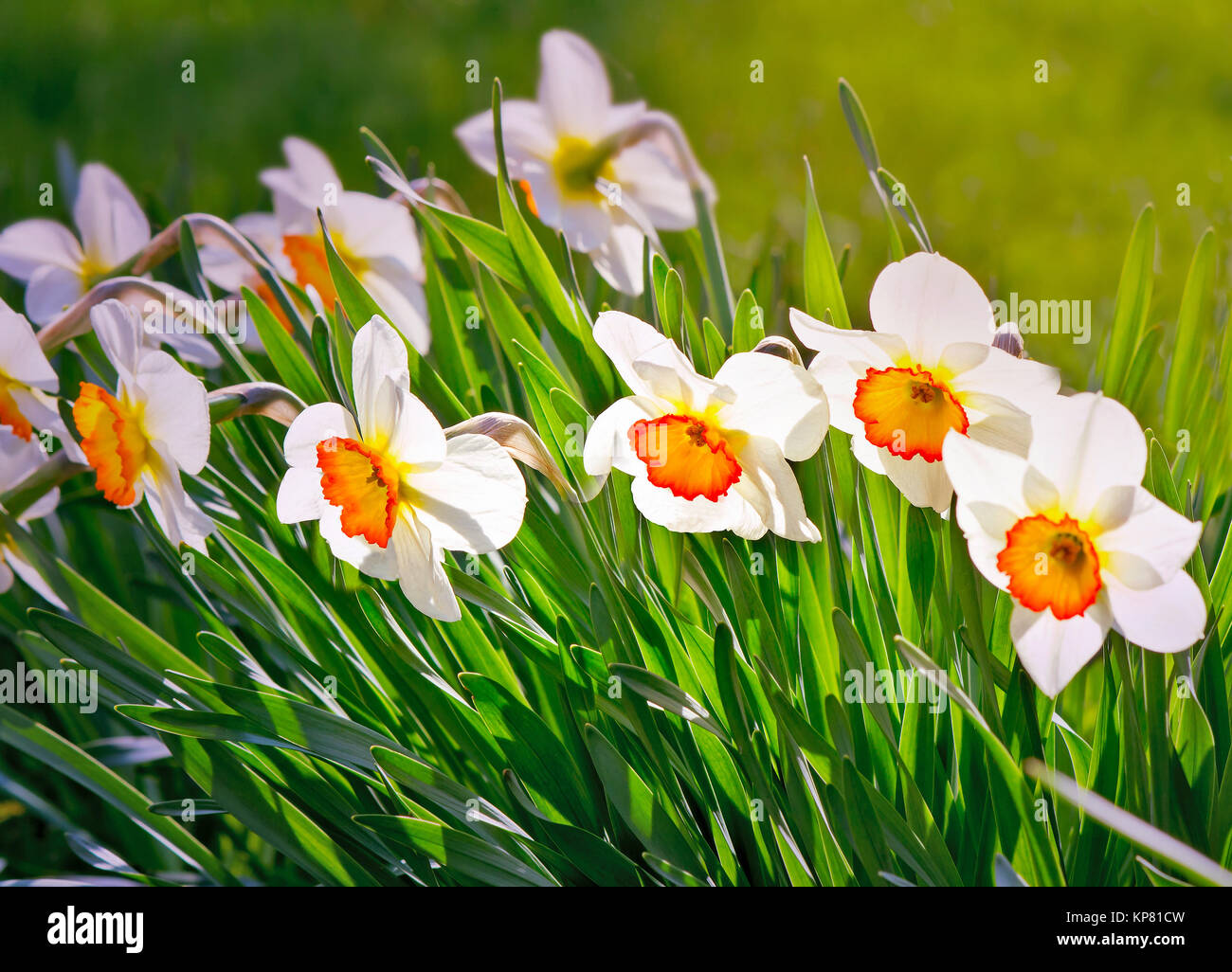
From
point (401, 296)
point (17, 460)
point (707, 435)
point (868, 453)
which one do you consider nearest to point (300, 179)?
point (401, 296)

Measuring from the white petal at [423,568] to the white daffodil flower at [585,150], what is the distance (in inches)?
11.4

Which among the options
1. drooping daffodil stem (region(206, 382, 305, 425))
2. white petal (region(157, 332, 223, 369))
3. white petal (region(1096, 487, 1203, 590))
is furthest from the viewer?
white petal (region(157, 332, 223, 369))

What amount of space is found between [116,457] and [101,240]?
25 cm

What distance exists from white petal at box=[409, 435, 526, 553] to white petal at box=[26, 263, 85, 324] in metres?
0.46

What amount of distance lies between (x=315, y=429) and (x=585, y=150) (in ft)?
1.10

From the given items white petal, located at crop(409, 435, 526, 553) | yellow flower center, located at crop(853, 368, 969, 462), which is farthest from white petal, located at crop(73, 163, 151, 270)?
yellow flower center, located at crop(853, 368, 969, 462)

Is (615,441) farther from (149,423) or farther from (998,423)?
(149,423)

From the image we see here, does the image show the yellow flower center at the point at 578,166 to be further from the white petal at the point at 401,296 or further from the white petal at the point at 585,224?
the white petal at the point at 401,296

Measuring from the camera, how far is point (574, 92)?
76cm

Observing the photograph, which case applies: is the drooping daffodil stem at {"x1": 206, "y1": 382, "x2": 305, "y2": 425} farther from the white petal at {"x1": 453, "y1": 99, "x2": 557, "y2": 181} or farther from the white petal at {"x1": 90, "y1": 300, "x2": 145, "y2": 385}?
the white petal at {"x1": 453, "y1": 99, "x2": 557, "y2": 181}

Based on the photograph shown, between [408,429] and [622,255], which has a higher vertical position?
[622,255]

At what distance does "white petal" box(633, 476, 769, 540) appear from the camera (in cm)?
66
